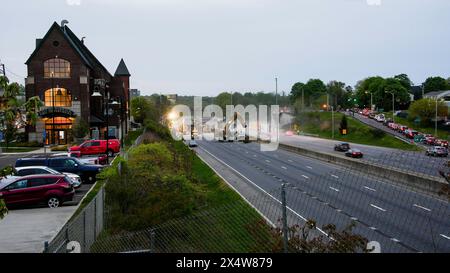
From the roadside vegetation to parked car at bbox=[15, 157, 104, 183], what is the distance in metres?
35.0

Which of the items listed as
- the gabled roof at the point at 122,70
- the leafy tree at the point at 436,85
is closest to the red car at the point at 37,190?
the gabled roof at the point at 122,70

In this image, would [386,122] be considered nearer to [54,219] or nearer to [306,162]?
[306,162]

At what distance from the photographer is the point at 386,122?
93062 mm

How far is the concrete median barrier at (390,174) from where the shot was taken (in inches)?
627

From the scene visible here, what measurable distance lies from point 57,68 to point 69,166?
4123cm

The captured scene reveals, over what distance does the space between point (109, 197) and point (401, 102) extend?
392ft

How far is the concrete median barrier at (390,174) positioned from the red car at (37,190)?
12694mm

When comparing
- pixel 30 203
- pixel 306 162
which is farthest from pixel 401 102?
pixel 30 203

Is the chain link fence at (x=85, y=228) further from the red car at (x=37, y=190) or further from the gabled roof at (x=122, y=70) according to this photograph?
the gabled roof at (x=122, y=70)

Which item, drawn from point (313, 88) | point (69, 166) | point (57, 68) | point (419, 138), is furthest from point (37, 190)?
point (313, 88)

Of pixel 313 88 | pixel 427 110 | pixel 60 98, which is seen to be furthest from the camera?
pixel 313 88

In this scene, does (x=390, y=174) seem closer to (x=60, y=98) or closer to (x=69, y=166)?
(x=69, y=166)

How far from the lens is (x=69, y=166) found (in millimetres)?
30031

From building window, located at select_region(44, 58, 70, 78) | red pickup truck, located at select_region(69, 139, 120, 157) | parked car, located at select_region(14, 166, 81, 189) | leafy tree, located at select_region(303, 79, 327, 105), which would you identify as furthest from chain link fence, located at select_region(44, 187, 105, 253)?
leafy tree, located at select_region(303, 79, 327, 105)
